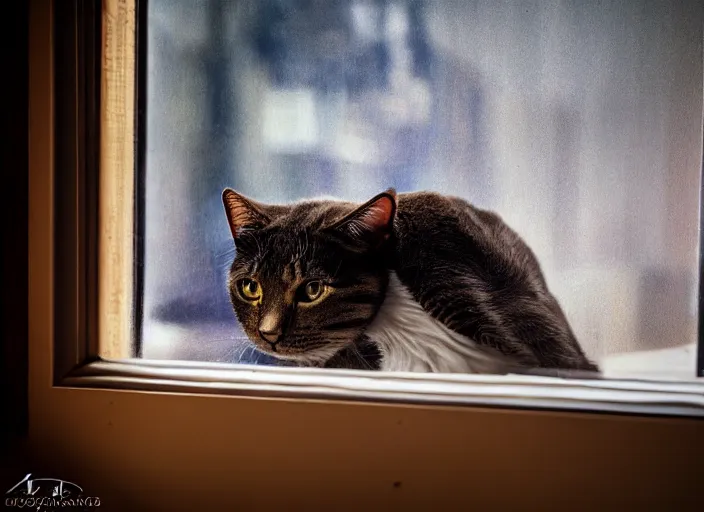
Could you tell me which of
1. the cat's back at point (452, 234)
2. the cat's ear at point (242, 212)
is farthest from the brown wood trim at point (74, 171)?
the cat's back at point (452, 234)

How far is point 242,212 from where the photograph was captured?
2.14 ft

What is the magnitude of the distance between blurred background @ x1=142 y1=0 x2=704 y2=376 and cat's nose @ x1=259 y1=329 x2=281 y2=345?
30mm

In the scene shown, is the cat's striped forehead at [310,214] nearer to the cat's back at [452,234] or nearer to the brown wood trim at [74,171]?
the cat's back at [452,234]

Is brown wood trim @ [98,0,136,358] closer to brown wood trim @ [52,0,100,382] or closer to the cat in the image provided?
brown wood trim @ [52,0,100,382]

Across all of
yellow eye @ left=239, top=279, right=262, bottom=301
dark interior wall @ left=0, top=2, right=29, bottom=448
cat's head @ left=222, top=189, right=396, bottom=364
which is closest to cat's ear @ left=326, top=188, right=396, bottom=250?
cat's head @ left=222, top=189, right=396, bottom=364

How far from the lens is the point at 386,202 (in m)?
0.62

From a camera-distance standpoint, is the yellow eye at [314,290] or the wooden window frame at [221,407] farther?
the yellow eye at [314,290]

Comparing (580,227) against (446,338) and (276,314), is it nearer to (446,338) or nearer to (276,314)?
(446,338)

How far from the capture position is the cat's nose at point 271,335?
0.64 meters

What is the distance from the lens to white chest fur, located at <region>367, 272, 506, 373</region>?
2.00ft

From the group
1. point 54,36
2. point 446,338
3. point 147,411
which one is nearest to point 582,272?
point 446,338

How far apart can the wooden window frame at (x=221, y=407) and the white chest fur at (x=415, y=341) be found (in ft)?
0.09

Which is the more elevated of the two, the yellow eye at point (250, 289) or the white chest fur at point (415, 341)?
the yellow eye at point (250, 289)

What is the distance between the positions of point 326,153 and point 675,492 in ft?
1.82
